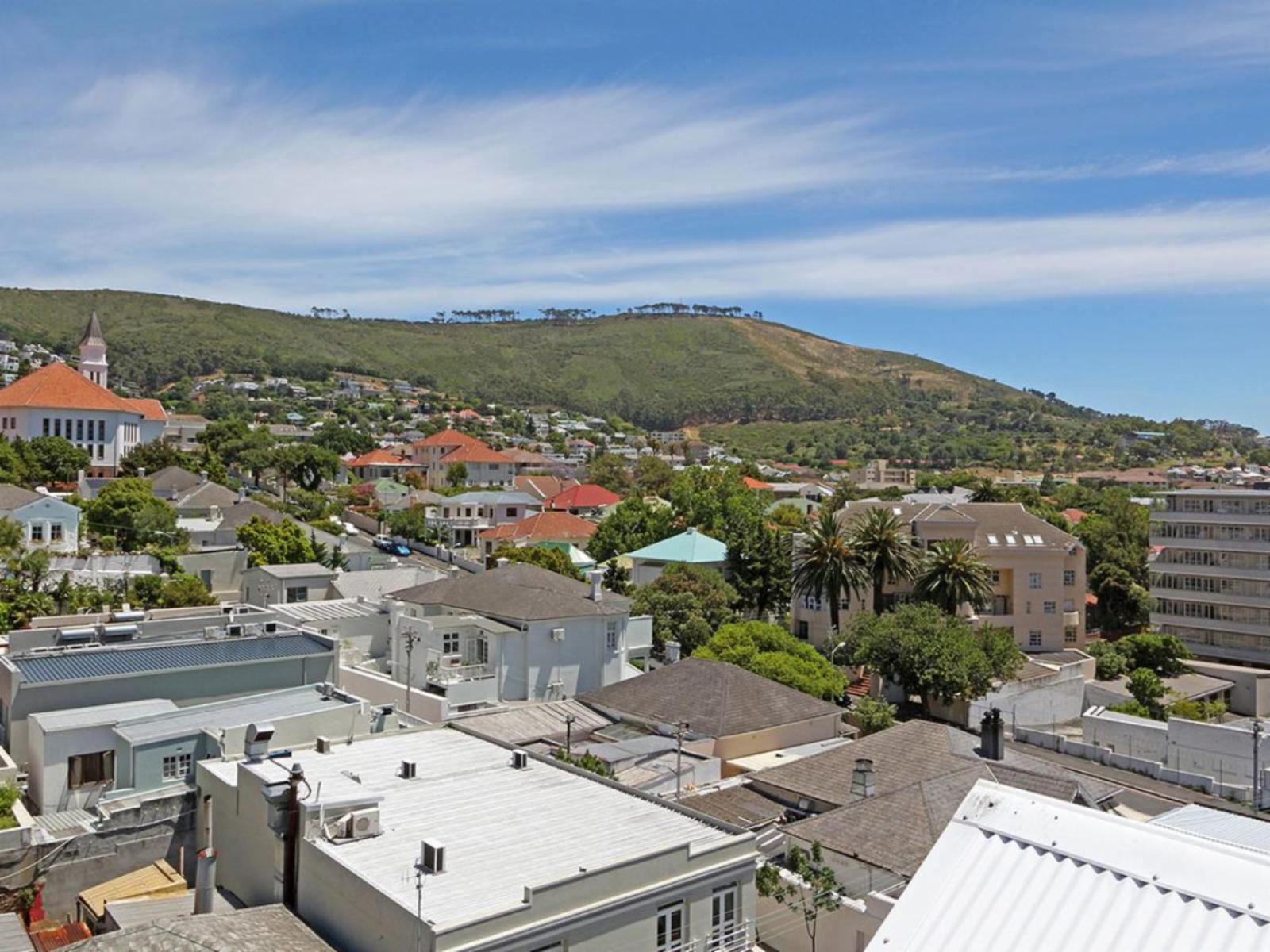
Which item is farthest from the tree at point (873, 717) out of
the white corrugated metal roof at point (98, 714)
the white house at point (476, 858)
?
the white corrugated metal roof at point (98, 714)

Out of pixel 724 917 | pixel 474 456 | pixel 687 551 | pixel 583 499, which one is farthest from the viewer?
pixel 474 456

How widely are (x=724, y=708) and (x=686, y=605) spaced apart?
54.2ft

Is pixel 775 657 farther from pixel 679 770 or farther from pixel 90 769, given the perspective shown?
pixel 90 769

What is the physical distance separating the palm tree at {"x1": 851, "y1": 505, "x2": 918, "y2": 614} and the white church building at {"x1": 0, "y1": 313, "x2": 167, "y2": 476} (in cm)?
5463

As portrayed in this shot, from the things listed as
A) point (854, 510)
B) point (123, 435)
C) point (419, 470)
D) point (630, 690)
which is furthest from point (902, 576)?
point (419, 470)

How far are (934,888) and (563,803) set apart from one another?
11623 millimetres

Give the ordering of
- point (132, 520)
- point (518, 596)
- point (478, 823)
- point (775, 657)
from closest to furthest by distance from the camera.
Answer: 1. point (478, 823)
2. point (518, 596)
3. point (775, 657)
4. point (132, 520)

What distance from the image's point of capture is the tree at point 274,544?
52469 millimetres

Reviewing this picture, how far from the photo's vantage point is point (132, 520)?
53.5 metres

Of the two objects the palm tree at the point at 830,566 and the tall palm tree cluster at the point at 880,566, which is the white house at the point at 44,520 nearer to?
the palm tree at the point at 830,566

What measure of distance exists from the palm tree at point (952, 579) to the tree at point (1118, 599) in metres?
20.2

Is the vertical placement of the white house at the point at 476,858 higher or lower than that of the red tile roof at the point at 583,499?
lower

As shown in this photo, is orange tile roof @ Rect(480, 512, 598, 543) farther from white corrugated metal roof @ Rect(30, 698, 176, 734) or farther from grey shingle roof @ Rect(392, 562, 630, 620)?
white corrugated metal roof @ Rect(30, 698, 176, 734)

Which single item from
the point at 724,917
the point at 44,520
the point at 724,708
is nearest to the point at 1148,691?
the point at 724,708
